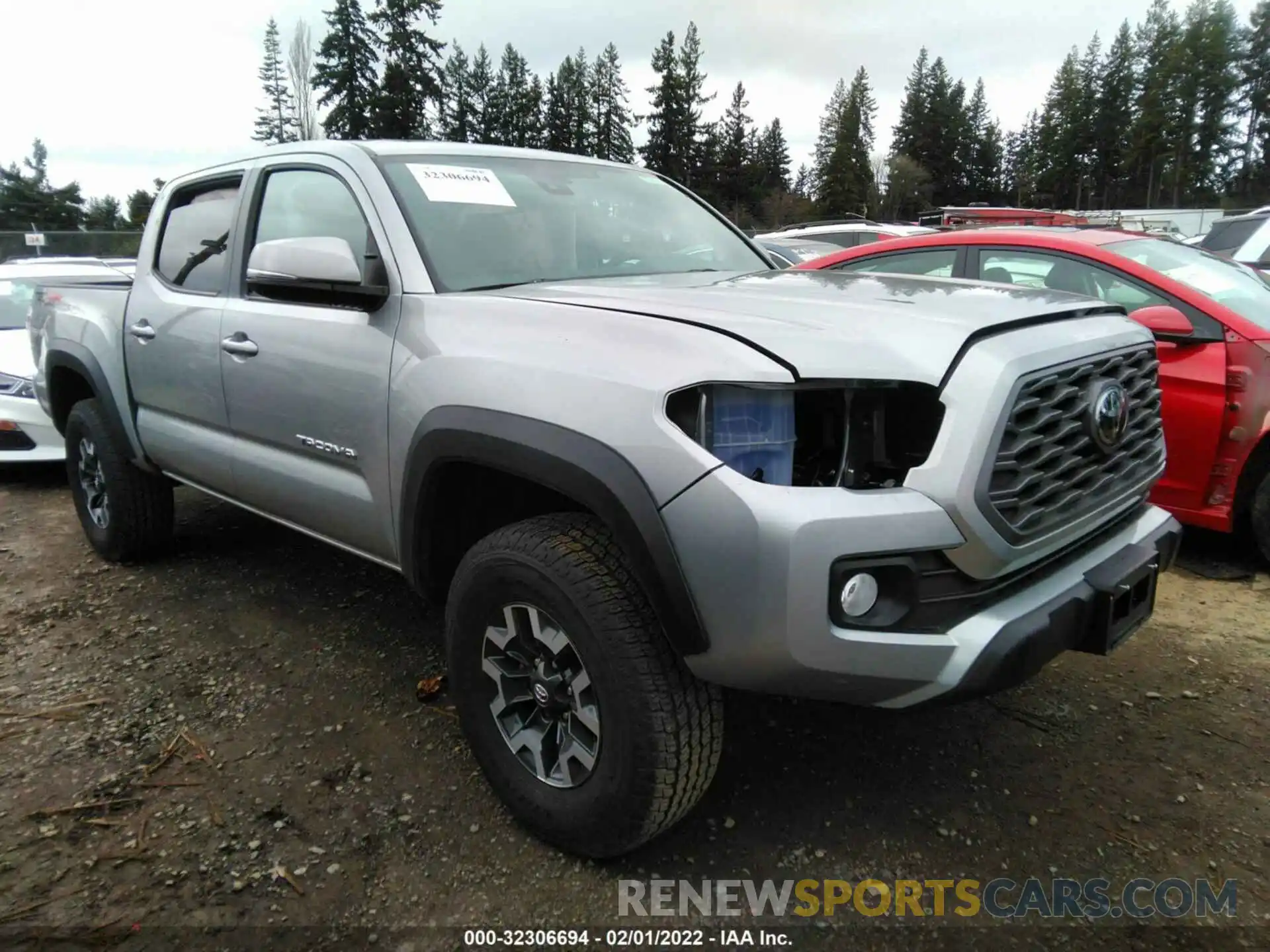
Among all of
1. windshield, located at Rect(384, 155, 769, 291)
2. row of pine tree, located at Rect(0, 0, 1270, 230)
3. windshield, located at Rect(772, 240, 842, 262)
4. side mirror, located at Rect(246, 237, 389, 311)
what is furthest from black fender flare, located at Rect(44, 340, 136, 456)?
row of pine tree, located at Rect(0, 0, 1270, 230)

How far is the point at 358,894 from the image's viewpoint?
7.25 ft

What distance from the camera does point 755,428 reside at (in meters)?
1.91

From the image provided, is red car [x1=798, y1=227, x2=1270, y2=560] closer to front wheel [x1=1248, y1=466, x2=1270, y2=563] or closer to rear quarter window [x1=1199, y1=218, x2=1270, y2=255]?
front wheel [x1=1248, y1=466, x2=1270, y2=563]

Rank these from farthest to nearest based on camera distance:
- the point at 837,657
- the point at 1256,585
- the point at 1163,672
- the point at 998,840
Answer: the point at 1256,585
the point at 1163,672
the point at 998,840
the point at 837,657

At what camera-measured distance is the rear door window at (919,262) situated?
15.6 ft

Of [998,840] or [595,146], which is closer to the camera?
[998,840]

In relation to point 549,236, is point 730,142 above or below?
above

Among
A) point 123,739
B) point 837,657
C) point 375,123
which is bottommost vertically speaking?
point 123,739

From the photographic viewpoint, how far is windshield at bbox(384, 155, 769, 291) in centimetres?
275

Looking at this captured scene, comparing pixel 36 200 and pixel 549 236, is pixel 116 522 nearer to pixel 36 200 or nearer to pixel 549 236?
pixel 549 236

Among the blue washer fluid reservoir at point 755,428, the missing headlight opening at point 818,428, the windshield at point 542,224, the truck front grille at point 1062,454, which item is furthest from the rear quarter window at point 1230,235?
the blue washer fluid reservoir at point 755,428

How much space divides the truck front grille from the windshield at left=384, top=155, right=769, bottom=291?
1.43 metres

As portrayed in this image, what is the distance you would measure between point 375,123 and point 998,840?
190 ft

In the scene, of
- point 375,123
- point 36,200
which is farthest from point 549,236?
point 375,123
